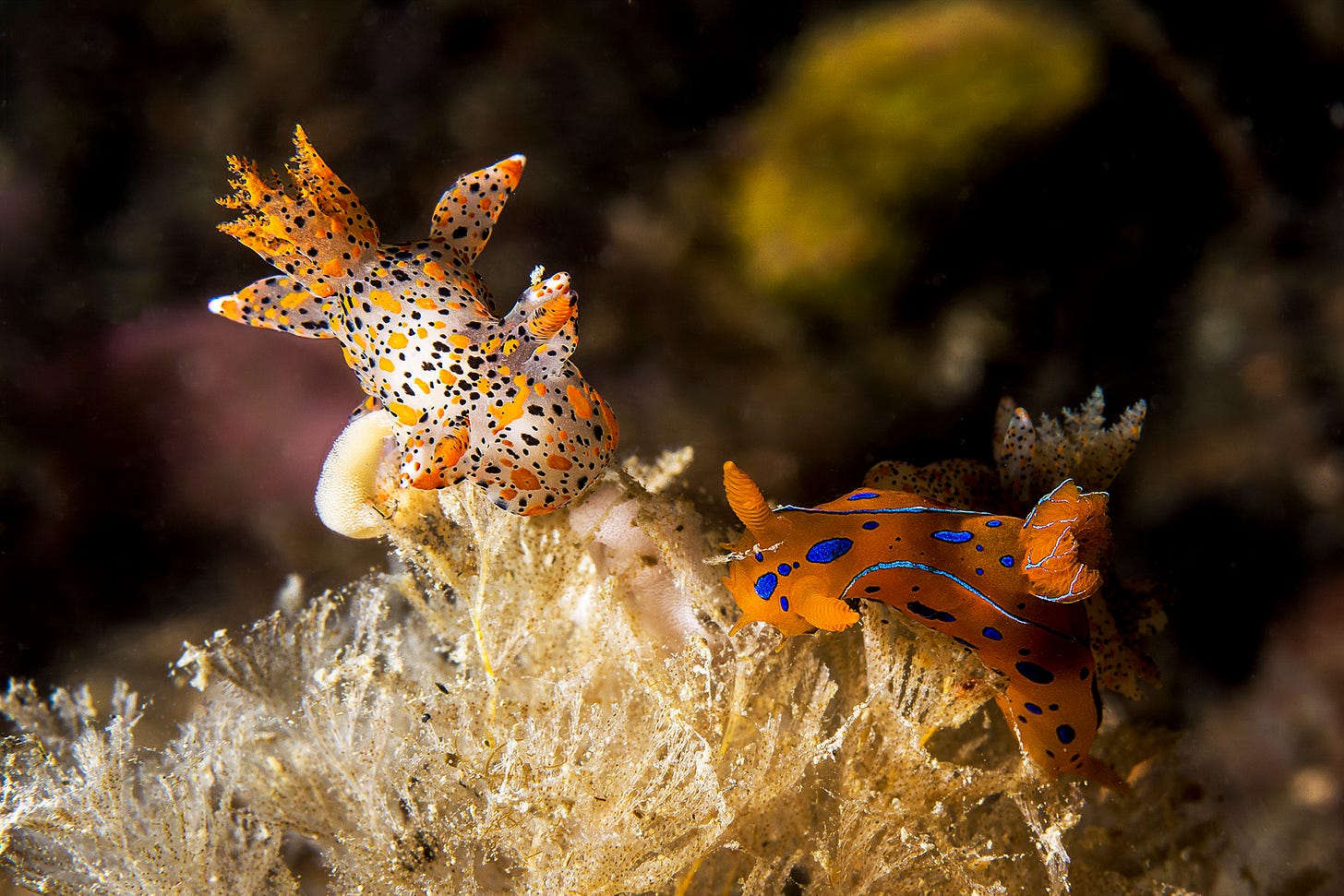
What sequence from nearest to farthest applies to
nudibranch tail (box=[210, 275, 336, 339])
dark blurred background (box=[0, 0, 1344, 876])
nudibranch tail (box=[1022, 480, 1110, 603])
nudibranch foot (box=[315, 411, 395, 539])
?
nudibranch tail (box=[1022, 480, 1110, 603]) < nudibranch tail (box=[210, 275, 336, 339]) < nudibranch foot (box=[315, 411, 395, 539]) < dark blurred background (box=[0, 0, 1344, 876])

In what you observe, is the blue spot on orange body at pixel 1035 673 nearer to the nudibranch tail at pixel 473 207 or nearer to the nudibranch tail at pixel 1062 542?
the nudibranch tail at pixel 1062 542

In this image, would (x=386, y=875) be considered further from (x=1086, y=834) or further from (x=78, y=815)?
(x=1086, y=834)

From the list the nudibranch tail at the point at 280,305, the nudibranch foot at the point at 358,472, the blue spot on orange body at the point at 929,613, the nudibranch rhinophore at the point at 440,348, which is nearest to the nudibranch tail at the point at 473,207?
the nudibranch rhinophore at the point at 440,348

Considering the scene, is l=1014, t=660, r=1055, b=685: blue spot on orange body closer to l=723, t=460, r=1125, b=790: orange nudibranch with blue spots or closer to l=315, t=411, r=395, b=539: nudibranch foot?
l=723, t=460, r=1125, b=790: orange nudibranch with blue spots

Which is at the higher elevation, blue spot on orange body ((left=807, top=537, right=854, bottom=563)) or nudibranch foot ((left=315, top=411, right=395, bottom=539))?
nudibranch foot ((left=315, top=411, right=395, bottom=539))

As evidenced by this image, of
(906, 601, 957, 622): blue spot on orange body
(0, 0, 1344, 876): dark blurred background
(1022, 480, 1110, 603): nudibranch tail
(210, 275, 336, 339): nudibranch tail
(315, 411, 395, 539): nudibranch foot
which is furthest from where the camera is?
(0, 0, 1344, 876): dark blurred background

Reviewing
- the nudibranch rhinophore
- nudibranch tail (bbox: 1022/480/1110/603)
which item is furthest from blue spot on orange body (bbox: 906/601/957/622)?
the nudibranch rhinophore

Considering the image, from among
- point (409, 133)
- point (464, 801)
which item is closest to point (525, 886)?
point (464, 801)

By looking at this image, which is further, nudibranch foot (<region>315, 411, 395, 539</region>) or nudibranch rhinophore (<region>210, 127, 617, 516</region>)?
nudibranch foot (<region>315, 411, 395, 539</region>)

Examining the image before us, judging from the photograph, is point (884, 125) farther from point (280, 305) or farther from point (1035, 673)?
point (280, 305)
